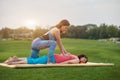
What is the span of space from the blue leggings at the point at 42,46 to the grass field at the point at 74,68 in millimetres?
70

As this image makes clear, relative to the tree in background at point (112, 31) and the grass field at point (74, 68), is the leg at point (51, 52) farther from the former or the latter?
the tree in background at point (112, 31)

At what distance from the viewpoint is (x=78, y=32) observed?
400cm

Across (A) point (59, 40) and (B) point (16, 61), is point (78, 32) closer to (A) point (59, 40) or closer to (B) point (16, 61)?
(A) point (59, 40)

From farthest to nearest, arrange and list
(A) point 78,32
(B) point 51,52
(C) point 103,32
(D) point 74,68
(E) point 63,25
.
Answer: (C) point 103,32
(A) point 78,32
(E) point 63,25
(B) point 51,52
(D) point 74,68

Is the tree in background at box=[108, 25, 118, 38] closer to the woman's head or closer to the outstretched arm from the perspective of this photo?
the woman's head

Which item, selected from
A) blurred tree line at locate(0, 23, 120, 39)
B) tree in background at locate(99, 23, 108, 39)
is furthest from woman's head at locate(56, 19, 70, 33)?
tree in background at locate(99, 23, 108, 39)

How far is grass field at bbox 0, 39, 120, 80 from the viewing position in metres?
3.09

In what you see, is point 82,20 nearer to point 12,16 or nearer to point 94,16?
point 94,16

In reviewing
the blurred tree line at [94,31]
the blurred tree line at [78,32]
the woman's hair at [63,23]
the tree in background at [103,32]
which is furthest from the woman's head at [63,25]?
the tree in background at [103,32]

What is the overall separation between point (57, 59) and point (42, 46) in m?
0.18

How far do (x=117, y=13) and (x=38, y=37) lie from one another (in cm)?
90

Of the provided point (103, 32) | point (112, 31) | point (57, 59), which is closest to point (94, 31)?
point (103, 32)

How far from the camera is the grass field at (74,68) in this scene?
3.09 metres

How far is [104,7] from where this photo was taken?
4.01m
